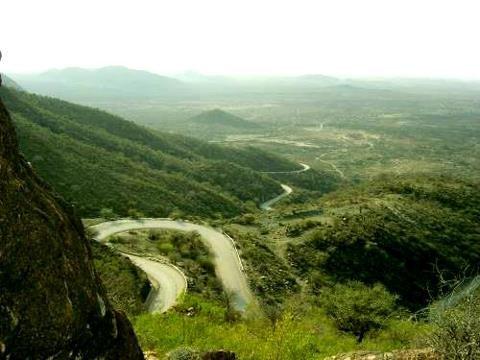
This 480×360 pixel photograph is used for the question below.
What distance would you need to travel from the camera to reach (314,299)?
40.2 m

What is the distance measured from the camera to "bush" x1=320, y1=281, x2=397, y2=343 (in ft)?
105

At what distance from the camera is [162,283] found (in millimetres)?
36688

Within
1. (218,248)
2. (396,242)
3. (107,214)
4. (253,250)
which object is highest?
(107,214)

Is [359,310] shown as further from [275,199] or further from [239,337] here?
[275,199]

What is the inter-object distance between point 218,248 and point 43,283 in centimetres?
4126

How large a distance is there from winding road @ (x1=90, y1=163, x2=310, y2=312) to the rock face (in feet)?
75.0

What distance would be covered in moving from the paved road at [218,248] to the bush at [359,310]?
6.33m

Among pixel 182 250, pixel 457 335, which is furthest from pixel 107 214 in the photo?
pixel 457 335

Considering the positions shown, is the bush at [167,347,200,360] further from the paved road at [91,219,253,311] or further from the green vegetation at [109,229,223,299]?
the green vegetation at [109,229,223,299]

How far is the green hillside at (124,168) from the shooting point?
65.0m

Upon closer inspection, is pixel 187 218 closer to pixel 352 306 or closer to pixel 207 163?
pixel 352 306

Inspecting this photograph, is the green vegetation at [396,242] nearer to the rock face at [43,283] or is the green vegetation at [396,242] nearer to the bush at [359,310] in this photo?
the bush at [359,310]

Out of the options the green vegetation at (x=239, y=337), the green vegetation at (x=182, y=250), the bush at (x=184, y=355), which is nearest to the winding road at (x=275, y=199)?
the green vegetation at (x=182, y=250)

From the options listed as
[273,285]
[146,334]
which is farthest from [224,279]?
[146,334]
